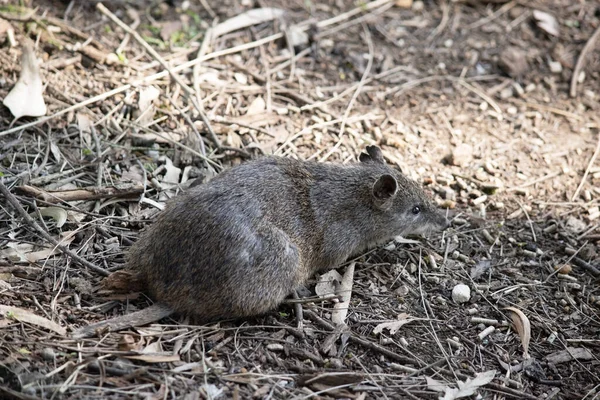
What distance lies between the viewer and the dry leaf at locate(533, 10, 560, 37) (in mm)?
9750

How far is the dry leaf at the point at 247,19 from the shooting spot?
28.8ft

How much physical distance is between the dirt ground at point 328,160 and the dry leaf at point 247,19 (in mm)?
74

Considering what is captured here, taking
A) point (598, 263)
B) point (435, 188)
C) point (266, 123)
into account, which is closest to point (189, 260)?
point (266, 123)

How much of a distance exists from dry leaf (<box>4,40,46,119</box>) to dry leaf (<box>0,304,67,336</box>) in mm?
2565

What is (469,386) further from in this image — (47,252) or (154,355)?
(47,252)

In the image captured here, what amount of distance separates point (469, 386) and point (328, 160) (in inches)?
127

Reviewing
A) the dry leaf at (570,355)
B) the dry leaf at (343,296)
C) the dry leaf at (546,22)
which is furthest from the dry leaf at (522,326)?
the dry leaf at (546,22)

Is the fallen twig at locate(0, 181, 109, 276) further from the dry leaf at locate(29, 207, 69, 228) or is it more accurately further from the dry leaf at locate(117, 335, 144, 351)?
the dry leaf at locate(117, 335, 144, 351)

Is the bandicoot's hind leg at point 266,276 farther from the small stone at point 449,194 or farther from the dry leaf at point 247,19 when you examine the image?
the dry leaf at point 247,19

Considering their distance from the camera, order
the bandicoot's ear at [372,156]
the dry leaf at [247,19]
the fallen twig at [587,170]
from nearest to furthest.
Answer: the bandicoot's ear at [372,156]
the fallen twig at [587,170]
the dry leaf at [247,19]

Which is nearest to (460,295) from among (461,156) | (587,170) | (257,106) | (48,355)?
(461,156)

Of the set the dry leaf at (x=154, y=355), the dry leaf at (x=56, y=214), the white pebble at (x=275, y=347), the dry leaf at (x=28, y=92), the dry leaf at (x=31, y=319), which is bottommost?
the white pebble at (x=275, y=347)

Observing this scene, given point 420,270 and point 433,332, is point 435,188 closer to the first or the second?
point 420,270

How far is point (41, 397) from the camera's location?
14.4ft
